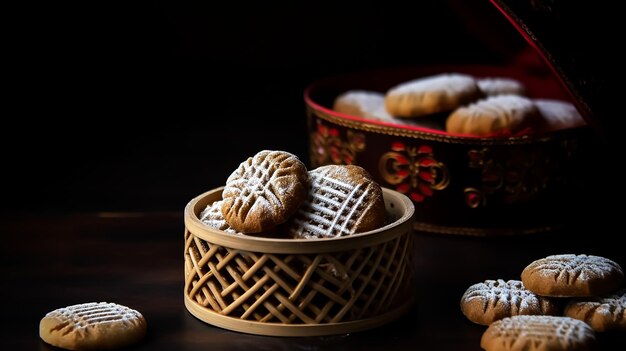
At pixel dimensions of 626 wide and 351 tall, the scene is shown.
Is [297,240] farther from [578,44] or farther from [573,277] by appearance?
[578,44]

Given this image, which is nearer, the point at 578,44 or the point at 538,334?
the point at 538,334

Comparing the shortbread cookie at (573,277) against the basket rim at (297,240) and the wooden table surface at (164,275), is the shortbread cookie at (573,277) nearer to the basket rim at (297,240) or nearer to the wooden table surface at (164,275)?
the wooden table surface at (164,275)

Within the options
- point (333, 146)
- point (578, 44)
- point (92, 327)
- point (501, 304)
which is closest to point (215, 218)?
point (92, 327)

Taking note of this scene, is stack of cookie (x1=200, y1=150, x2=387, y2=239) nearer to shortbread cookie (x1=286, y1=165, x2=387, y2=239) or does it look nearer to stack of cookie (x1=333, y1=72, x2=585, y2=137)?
shortbread cookie (x1=286, y1=165, x2=387, y2=239)

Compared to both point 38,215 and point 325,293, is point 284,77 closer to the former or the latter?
point 38,215

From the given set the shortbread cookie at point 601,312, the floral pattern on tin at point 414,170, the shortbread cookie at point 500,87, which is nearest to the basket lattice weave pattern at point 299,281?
the shortbread cookie at point 601,312

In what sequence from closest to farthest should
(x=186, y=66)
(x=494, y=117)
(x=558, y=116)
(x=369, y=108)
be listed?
1. (x=494, y=117)
2. (x=558, y=116)
3. (x=369, y=108)
4. (x=186, y=66)
